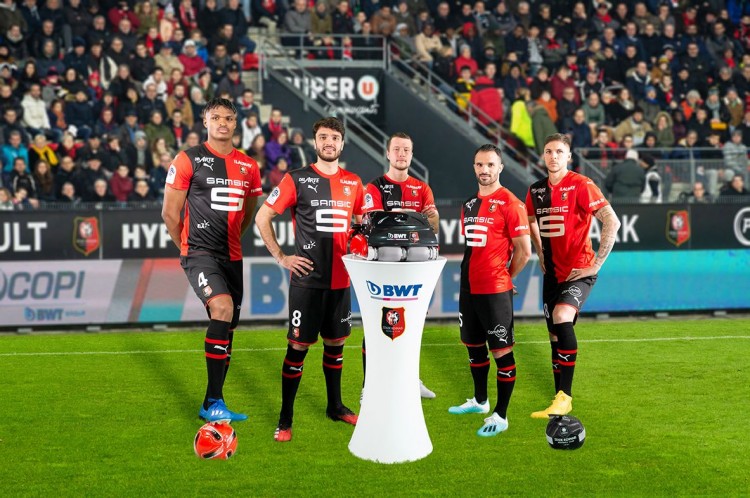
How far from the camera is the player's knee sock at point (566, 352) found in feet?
25.7

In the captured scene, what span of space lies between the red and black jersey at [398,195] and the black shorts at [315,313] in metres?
1.41

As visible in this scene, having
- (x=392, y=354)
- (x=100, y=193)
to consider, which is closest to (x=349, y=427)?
(x=392, y=354)

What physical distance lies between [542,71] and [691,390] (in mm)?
11450

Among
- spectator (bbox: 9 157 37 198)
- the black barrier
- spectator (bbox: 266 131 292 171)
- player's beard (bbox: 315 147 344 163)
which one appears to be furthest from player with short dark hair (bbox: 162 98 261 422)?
spectator (bbox: 266 131 292 171)

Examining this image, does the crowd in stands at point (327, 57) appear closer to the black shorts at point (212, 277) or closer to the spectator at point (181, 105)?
the spectator at point (181, 105)

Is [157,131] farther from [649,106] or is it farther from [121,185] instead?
[649,106]

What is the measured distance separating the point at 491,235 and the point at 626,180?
8.42 meters

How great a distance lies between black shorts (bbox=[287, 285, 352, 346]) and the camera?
7117mm

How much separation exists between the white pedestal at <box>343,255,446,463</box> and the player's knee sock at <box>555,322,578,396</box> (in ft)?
5.97

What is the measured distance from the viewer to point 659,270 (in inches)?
545

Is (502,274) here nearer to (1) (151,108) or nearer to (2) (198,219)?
(2) (198,219)

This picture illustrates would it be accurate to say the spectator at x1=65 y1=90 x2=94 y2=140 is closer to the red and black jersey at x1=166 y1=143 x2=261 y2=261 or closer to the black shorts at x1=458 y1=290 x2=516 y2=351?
the red and black jersey at x1=166 y1=143 x2=261 y2=261

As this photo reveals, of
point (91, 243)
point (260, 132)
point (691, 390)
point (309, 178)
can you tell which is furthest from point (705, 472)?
point (260, 132)

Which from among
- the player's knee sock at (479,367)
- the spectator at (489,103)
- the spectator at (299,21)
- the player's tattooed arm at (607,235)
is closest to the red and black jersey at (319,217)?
the player's knee sock at (479,367)
